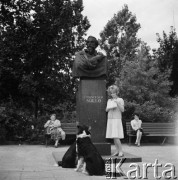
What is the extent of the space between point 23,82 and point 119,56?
21304mm

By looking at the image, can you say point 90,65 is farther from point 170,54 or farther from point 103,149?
point 170,54

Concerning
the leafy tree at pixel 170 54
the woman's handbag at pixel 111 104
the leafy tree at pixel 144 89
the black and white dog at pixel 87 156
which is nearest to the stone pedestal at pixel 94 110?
the woman's handbag at pixel 111 104

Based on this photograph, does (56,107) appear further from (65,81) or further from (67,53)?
(67,53)

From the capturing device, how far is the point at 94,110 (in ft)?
36.9

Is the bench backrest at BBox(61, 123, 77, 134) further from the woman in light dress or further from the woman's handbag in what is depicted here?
the woman's handbag

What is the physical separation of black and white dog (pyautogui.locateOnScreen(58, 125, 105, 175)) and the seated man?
2.79 metres

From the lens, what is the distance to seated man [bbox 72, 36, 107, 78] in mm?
11391

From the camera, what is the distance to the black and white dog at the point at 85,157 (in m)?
8.23

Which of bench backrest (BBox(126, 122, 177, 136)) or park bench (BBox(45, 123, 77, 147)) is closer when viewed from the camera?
park bench (BBox(45, 123, 77, 147))

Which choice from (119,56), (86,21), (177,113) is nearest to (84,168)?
(177,113)

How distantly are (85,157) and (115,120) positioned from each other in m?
2.59

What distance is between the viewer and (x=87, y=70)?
37.6 ft

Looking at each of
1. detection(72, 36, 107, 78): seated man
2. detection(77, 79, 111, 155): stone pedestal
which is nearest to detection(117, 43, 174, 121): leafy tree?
detection(72, 36, 107, 78): seated man

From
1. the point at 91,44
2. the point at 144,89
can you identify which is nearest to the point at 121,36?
the point at 144,89
